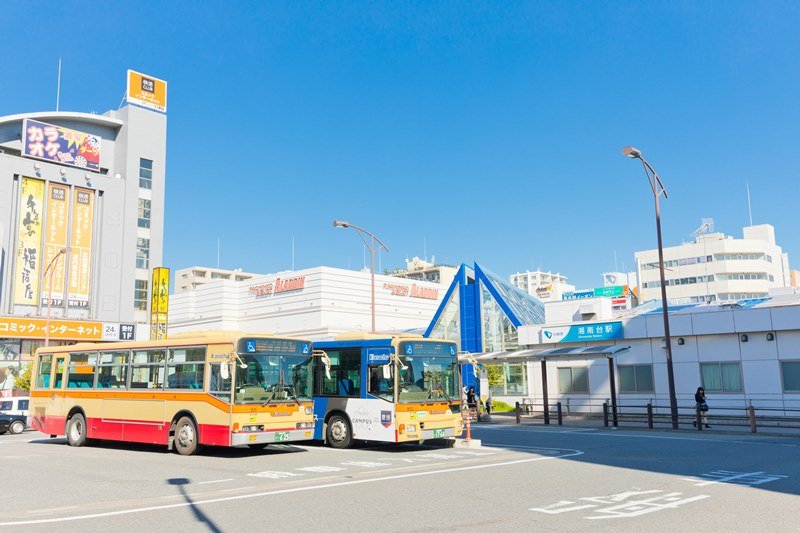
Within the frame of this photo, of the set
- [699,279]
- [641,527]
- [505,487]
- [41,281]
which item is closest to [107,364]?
[505,487]

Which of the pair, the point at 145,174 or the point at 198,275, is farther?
the point at 198,275

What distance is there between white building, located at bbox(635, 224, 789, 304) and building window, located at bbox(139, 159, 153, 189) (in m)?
71.3

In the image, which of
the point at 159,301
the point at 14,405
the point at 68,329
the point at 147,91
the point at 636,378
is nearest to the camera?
the point at 14,405

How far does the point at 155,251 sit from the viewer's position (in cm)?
5881

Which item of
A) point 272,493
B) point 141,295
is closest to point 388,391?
point 272,493

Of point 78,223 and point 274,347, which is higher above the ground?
point 78,223

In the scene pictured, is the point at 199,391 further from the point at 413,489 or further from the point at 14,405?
the point at 14,405

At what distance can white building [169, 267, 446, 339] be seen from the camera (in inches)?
2608

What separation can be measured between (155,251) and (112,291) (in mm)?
5401

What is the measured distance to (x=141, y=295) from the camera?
190 ft

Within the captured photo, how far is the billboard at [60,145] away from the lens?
52.6m

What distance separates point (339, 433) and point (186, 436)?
4036 millimetres

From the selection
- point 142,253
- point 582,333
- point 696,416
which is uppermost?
point 142,253

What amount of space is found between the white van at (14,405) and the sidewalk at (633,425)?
62.8 ft
